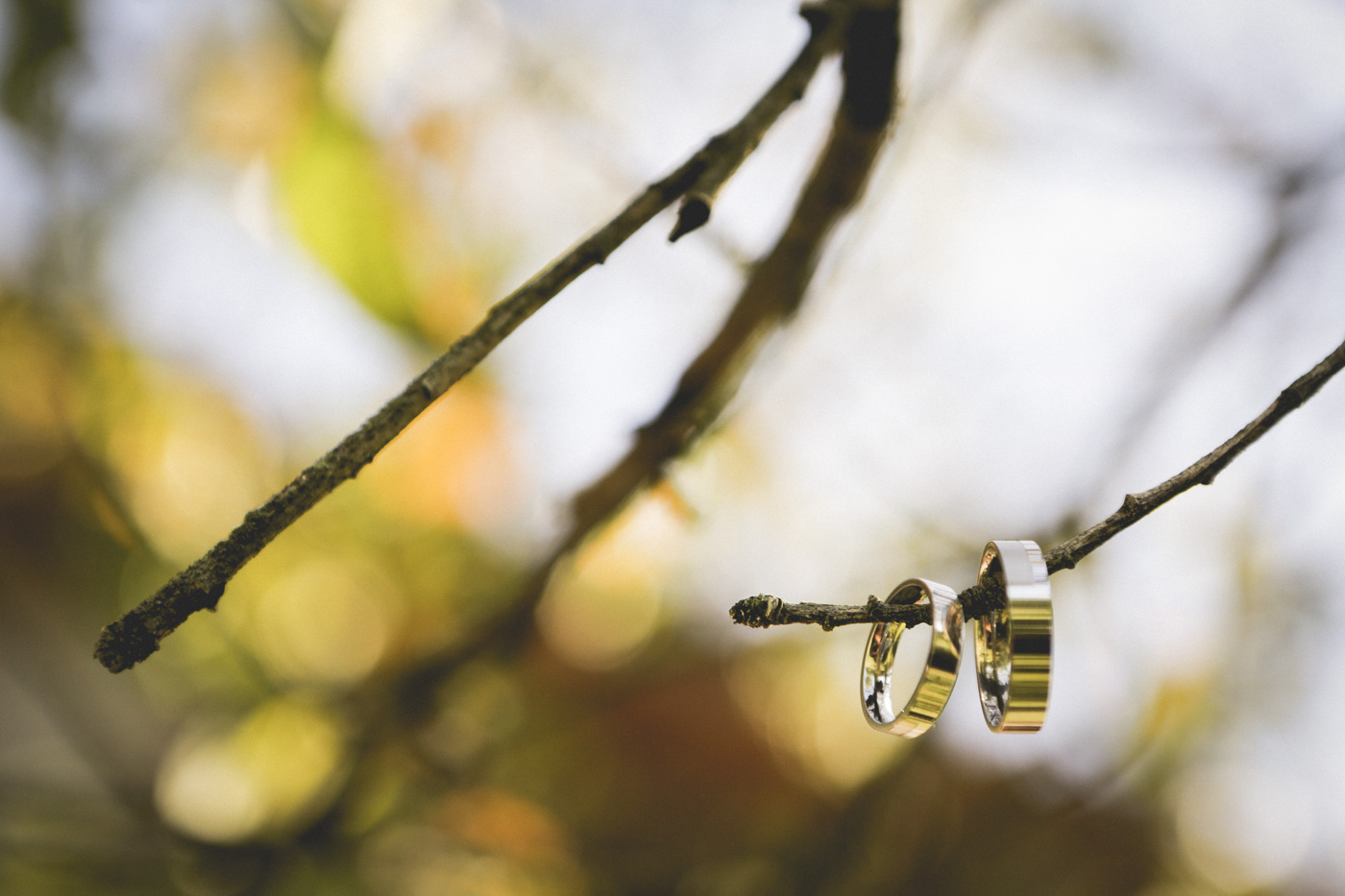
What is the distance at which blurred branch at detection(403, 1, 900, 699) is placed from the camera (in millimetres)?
237

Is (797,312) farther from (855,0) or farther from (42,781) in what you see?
(42,781)

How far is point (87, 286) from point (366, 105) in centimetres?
35

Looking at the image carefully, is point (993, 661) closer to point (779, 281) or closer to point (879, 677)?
point (879, 677)

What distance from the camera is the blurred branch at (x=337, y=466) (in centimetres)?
12

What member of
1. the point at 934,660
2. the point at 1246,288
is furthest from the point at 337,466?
the point at 1246,288

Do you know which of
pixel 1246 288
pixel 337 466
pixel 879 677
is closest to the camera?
pixel 337 466

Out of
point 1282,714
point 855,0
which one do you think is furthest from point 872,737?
point 855,0

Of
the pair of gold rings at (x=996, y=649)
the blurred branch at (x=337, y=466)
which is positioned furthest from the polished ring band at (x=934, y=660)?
the blurred branch at (x=337, y=466)

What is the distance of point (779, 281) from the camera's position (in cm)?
30

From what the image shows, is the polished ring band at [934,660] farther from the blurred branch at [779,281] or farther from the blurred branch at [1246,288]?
the blurred branch at [1246,288]

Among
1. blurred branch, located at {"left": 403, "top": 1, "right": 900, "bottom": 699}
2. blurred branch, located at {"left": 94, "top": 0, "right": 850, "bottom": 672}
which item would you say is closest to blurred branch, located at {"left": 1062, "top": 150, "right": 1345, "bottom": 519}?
blurred branch, located at {"left": 403, "top": 1, "right": 900, "bottom": 699}

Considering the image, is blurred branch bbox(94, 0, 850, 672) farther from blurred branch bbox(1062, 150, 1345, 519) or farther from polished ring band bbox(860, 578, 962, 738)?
blurred branch bbox(1062, 150, 1345, 519)

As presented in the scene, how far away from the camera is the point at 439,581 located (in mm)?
781

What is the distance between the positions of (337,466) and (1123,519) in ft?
0.55
